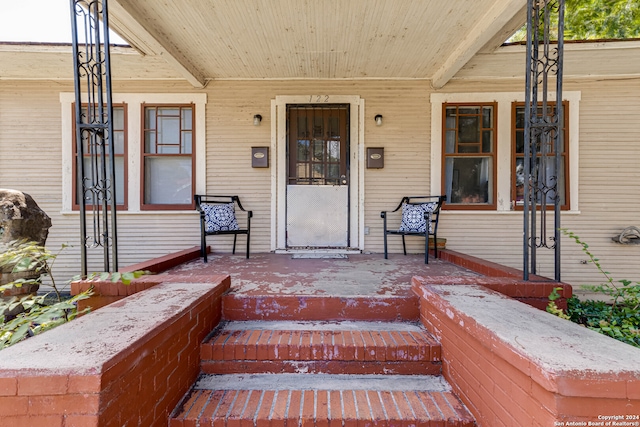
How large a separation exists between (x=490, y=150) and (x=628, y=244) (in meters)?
2.26

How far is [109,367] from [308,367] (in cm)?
101

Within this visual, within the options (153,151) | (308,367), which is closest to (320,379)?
(308,367)

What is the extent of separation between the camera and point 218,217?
3977mm

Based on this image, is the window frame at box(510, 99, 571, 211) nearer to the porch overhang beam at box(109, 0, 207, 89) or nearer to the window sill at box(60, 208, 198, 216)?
the porch overhang beam at box(109, 0, 207, 89)

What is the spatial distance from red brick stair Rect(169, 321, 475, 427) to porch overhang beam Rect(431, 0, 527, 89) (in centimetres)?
293

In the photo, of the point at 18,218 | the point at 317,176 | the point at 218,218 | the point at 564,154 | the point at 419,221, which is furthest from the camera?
the point at 317,176

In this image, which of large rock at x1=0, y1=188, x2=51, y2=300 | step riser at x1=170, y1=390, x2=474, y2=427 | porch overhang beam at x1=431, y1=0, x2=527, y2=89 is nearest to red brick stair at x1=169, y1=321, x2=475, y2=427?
step riser at x1=170, y1=390, x2=474, y2=427

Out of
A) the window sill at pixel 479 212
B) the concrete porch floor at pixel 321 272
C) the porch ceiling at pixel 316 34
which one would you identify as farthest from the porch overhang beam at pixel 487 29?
the concrete porch floor at pixel 321 272

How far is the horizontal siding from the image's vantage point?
4320 millimetres

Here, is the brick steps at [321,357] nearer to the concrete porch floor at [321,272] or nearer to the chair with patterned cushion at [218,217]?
the concrete porch floor at [321,272]

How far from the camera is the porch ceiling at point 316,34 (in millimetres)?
2928

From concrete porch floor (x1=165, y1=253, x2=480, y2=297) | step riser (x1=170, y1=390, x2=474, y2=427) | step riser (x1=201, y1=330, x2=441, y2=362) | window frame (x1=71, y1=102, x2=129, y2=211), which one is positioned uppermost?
window frame (x1=71, y1=102, x2=129, y2=211)

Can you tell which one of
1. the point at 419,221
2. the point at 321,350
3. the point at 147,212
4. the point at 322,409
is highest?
the point at 147,212

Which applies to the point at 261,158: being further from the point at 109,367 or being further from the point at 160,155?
the point at 109,367
